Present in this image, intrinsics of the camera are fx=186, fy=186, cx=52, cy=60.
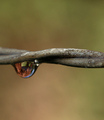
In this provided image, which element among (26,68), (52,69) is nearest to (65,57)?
(26,68)

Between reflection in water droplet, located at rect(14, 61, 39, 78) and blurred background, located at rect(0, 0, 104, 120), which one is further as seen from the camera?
blurred background, located at rect(0, 0, 104, 120)

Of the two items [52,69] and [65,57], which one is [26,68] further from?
[52,69]

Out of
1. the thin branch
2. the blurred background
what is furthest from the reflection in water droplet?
the blurred background

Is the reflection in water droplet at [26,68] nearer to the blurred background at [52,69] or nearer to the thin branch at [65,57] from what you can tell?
the thin branch at [65,57]

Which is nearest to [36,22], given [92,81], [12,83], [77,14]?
[77,14]

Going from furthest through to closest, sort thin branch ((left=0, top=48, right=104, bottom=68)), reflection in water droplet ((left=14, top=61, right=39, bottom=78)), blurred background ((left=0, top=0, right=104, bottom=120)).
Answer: blurred background ((left=0, top=0, right=104, bottom=120)) → reflection in water droplet ((left=14, top=61, right=39, bottom=78)) → thin branch ((left=0, top=48, right=104, bottom=68))

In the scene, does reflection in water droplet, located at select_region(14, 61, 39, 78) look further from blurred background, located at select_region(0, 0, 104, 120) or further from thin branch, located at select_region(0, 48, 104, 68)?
blurred background, located at select_region(0, 0, 104, 120)
